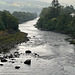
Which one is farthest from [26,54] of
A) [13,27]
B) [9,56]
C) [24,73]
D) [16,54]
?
[13,27]

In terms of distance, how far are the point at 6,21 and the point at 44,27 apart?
58.3 m

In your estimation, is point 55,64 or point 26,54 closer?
point 55,64

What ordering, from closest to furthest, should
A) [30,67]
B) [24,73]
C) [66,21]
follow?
1. [24,73]
2. [30,67]
3. [66,21]

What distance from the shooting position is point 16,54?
70938 mm

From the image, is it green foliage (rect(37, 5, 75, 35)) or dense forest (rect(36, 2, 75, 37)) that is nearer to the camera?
dense forest (rect(36, 2, 75, 37))

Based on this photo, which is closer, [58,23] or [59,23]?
[59,23]

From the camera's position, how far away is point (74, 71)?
5334 centimetres

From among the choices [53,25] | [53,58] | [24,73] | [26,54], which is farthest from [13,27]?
[24,73]

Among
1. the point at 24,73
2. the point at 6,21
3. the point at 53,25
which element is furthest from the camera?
the point at 53,25

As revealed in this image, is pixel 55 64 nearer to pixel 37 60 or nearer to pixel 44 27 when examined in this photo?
pixel 37 60

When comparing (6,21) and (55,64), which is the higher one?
(6,21)

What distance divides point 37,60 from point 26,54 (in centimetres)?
990

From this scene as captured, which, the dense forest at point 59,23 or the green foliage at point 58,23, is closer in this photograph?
the dense forest at point 59,23

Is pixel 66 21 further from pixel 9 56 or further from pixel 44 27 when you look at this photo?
pixel 9 56
